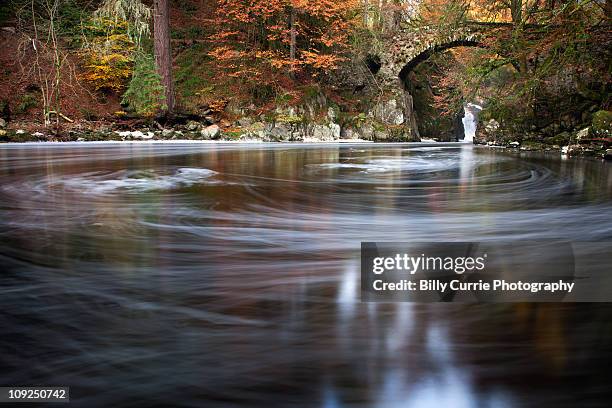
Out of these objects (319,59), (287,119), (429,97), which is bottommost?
(287,119)

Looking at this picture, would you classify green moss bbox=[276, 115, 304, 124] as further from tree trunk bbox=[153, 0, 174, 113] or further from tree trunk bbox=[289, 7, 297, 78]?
tree trunk bbox=[153, 0, 174, 113]

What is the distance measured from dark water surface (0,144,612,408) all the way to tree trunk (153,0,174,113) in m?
16.0

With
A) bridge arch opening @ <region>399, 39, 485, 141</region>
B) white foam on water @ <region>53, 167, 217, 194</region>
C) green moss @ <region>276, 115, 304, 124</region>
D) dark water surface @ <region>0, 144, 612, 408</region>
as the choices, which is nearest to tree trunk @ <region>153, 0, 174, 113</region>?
green moss @ <region>276, 115, 304, 124</region>

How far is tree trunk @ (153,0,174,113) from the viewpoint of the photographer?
1866 centimetres

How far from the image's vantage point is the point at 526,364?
143 cm

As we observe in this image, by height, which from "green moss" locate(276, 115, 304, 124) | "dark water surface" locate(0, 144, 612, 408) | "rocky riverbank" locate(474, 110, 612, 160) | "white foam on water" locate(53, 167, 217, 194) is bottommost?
"dark water surface" locate(0, 144, 612, 408)

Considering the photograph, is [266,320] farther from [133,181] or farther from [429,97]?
[429,97]

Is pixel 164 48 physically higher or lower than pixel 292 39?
lower

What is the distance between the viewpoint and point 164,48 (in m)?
19.0

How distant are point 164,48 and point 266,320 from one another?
19.0 metres

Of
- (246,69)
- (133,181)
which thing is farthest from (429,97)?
(133,181)

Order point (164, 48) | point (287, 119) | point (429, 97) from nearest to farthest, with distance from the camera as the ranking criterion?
point (164, 48) → point (287, 119) → point (429, 97)

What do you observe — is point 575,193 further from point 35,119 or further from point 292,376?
point 35,119

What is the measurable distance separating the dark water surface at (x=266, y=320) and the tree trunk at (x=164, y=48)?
52.4 feet
